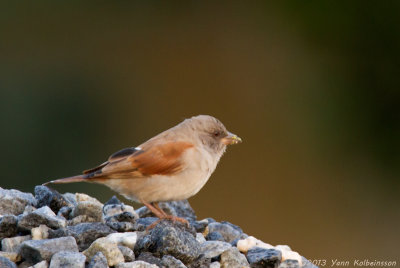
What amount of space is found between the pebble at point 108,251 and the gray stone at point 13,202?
1.10 m

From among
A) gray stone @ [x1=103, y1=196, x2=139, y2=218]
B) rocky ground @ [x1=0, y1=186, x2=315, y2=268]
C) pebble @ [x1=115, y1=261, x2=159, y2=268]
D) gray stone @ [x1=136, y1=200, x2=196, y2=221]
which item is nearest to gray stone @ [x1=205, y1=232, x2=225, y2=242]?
rocky ground @ [x1=0, y1=186, x2=315, y2=268]

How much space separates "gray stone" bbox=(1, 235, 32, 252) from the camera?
11.7ft

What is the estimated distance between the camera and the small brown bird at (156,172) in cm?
423

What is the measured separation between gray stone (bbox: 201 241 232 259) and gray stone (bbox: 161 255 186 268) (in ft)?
0.94

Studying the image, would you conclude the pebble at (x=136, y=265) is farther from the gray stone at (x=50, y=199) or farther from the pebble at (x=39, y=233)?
the gray stone at (x=50, y=199)

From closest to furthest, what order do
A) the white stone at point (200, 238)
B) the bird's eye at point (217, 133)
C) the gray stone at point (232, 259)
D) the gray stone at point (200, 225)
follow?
the gray stone at point (232, 259)
the white stone at point (200, 238)
the gray stone at point (200, 225)
the bird's eye at point (217, 133)

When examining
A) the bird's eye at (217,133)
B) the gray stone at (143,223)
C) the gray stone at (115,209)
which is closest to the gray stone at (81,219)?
the gray stone at (143,223)

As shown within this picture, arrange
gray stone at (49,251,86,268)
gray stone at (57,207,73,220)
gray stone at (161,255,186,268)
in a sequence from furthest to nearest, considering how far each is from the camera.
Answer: gray stone at (57,207,73,220) < gray stone at (161,255,186,268) < gray stone at (49,251,86,268)

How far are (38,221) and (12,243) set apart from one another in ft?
0.75

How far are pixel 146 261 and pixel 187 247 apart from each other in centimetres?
25

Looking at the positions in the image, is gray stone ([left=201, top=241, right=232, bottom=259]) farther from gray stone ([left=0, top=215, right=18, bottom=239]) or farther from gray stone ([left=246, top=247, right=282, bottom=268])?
gray stone ([left=0, top=215, right=18, bottom=239])

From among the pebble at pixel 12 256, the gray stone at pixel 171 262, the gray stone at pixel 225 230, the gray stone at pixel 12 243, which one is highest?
the gray stone at pixel 225 230

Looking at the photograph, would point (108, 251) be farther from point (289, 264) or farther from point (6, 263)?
point (289, 264)

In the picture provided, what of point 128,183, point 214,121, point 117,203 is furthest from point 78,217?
point 214,121
